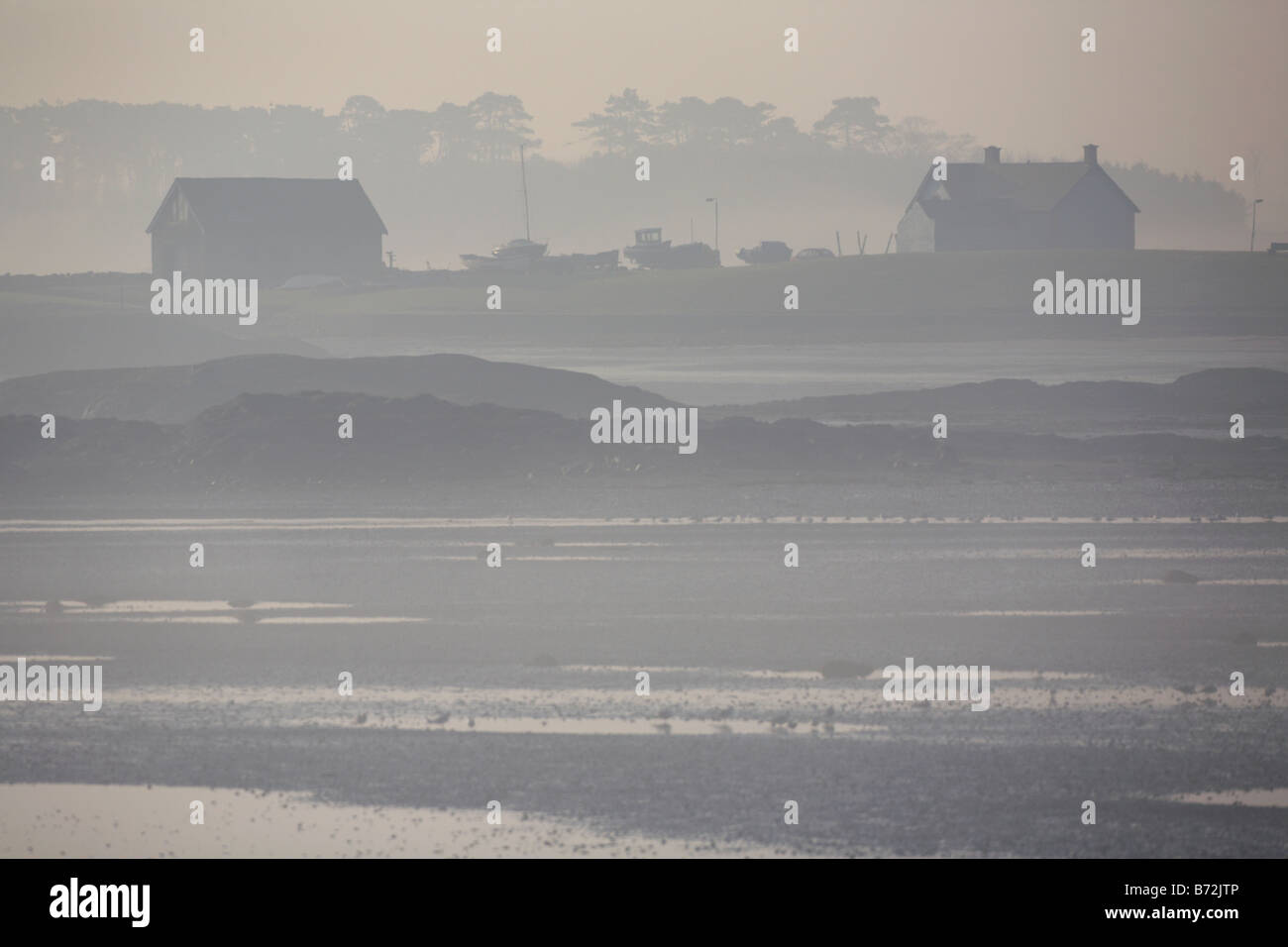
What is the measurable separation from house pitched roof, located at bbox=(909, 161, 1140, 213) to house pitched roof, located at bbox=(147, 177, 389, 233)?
2900 cm

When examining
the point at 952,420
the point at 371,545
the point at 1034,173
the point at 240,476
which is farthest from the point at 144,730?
the point at 1034,173

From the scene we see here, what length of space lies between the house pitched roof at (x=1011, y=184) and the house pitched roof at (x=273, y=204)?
29.0 m

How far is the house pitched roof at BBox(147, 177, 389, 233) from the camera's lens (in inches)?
3221

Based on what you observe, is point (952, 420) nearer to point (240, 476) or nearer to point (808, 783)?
point (240, 476)

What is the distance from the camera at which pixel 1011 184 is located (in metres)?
87.5

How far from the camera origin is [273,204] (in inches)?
3278

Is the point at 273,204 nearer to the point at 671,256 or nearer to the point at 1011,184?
the point at 671,256

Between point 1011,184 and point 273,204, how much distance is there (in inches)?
1506

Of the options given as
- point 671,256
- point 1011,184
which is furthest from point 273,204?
point 1011,184

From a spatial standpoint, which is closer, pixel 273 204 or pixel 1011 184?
pixel 273 204

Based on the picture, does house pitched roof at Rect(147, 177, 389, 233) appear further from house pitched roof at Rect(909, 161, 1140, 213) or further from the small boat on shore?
house pitched roof at Rect(909, 161, 1140, 213)

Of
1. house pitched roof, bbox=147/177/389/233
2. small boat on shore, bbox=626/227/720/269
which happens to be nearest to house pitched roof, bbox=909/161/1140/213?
small boat on shore, bbox=626/227/720/269

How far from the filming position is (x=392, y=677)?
12062 mm

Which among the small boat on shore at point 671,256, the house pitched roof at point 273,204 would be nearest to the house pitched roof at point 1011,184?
the small boat on shore at point 671,256
